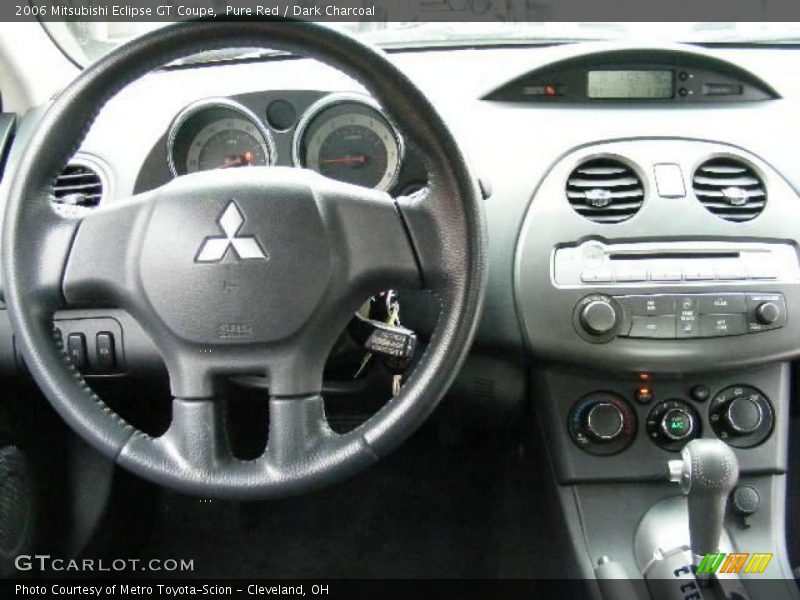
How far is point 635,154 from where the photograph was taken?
1.38 meters

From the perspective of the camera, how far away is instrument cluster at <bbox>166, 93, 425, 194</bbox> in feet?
4.45

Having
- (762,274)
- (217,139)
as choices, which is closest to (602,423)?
(762,274)

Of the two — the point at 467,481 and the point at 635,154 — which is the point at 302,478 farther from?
the point at 467,481

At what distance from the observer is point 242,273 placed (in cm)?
102

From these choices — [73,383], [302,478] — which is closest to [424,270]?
[302,478]

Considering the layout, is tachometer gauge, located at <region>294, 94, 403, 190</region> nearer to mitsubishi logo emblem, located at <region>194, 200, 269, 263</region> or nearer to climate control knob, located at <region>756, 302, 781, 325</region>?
mitsubishi logo emblem, located at <region>194, 200, 269, 263</region>

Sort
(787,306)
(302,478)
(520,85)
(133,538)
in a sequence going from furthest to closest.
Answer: (133,538) < (520,85) < (787,306) < (302,478)

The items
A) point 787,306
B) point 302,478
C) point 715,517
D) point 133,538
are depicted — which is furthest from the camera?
point 133,538

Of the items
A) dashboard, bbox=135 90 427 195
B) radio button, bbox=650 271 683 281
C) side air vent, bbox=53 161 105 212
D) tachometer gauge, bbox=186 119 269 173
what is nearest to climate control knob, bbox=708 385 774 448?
radio button, bbox=650 271 683 281

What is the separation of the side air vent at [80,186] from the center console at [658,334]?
0.70 meters

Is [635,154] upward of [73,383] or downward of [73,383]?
upward

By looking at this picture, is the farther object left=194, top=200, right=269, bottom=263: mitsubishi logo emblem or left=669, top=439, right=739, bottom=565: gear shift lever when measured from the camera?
left=669, top=439, right=739, bottom=565: gear shift lever

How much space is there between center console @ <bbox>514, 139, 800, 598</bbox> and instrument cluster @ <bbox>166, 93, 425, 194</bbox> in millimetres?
245

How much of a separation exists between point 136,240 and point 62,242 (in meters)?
0.09
